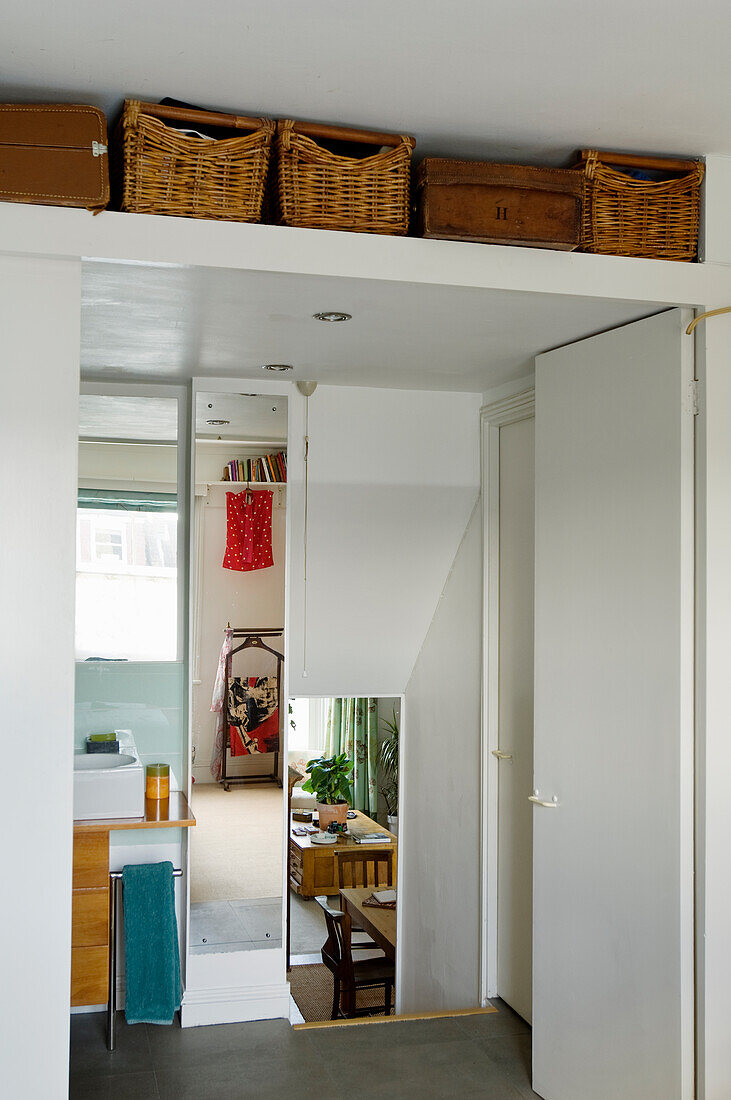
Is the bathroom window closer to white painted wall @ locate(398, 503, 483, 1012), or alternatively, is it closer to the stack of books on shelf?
the stack of books on shelf

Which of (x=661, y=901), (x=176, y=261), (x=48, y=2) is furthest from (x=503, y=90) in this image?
(x=661, y=901)

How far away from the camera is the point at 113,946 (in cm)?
364

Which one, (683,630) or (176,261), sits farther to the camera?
(683,630)

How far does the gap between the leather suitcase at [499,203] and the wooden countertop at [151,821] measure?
82.3 inches

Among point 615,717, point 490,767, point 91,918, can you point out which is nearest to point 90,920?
point 91,918

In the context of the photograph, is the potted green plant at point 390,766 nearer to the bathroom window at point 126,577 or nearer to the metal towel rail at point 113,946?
the metal towel rail at point 113,946

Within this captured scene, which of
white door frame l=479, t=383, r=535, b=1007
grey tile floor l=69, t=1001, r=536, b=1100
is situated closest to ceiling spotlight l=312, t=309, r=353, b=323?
white door frame l=479, t=383, r=535, b=1007

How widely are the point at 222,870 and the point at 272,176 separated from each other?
247 cm

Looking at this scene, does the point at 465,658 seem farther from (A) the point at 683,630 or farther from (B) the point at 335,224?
(B) the point at 335,224

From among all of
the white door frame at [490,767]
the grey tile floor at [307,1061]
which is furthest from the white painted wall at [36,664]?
the white door frame at [490,767]

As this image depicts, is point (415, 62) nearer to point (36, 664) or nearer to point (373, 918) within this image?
point (36, 664)

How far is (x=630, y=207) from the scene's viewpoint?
2.51 meters

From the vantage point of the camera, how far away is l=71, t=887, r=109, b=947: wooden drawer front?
3.35m

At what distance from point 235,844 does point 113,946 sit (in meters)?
0.57
